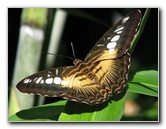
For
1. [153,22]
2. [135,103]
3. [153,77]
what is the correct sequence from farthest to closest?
1. [135,103]
2. [153,22]
3. [153,77]

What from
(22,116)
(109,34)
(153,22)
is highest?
(153,22)

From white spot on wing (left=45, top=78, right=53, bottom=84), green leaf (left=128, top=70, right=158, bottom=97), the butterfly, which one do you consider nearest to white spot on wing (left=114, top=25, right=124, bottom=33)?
the butterfly

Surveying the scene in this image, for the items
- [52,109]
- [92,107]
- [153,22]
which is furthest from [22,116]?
[153,22]

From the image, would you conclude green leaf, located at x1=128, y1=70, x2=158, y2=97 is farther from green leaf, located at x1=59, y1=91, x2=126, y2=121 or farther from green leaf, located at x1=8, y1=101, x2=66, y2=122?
green leaf, located at x1=8, y1=101, x2=66, y2=122

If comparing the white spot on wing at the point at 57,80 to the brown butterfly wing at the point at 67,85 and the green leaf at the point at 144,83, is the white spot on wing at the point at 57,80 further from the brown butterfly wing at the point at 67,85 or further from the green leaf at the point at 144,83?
the green leaf at the point at 144,83

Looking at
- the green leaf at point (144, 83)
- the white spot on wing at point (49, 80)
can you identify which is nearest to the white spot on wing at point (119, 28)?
the green leaf at point (144, 83)

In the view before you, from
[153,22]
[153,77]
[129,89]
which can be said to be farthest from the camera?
[153,22]

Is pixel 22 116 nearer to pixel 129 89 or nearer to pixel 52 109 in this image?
pixel 52 109
